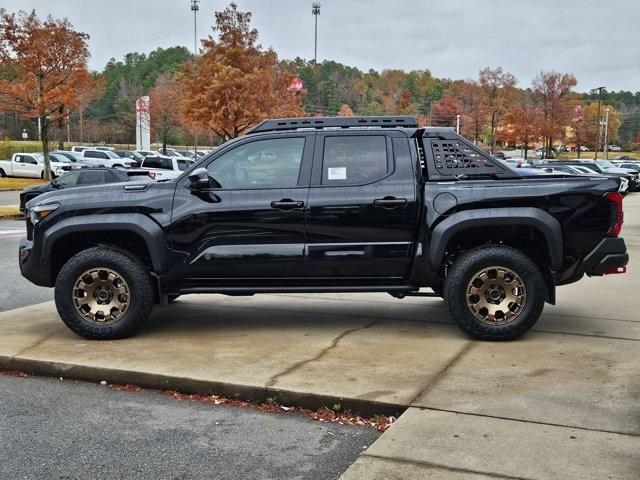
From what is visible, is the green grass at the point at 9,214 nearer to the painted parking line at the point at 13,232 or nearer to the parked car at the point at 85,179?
the parked car at the point at 85,179

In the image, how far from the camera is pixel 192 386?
5.00 m

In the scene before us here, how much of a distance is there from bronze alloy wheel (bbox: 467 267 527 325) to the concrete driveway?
24 centimetres

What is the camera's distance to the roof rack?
6.40 m

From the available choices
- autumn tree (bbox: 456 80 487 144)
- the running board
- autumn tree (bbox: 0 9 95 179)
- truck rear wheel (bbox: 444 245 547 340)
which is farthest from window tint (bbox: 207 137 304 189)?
autumn tree (bbox: 456 80 487 144)

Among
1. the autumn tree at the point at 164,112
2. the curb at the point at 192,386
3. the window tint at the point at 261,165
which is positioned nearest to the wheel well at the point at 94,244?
the window tint at the point at 261,165

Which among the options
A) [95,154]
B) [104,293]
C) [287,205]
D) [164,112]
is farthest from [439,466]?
[164,112]

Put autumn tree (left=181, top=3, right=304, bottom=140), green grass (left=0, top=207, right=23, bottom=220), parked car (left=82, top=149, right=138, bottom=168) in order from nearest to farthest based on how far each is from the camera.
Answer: green grass (left=0, top=207, right=23, bottom=220) → autumn tree (left=181, top=3, right=304, bottom=140) → parked car (left=82, top=149, right=138, bottom=168)

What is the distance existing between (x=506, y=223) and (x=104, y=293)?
349cm

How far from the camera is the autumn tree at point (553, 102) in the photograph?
66188mm

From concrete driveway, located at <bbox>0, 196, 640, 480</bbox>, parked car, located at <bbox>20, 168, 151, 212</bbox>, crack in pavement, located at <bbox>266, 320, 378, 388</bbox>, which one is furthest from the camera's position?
parked car, located at <bbox>20, 168, 151, 212</bbox>

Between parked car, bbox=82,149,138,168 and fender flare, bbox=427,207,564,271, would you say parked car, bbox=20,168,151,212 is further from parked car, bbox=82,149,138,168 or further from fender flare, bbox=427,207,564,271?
parked car, bbox=82,149,138,168

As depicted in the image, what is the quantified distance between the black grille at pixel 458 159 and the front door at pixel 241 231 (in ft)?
3.76

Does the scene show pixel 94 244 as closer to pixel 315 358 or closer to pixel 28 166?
pixel 315 358

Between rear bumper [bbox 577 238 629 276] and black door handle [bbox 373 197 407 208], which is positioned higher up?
black door handle [bbox 373 197 407 208]
